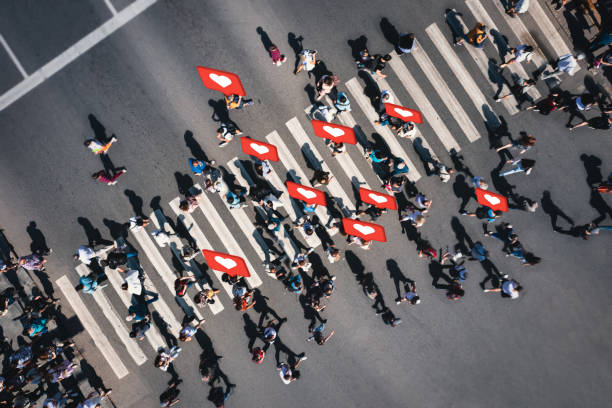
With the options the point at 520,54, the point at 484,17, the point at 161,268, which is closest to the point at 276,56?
the point at 484,17

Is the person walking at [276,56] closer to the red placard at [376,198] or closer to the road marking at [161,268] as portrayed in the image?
the red placard at [376,198]

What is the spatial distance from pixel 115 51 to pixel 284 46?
6.43m

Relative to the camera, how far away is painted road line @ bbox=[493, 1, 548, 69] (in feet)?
34.7

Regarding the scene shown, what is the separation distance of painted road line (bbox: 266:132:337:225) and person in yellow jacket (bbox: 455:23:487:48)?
7453mm

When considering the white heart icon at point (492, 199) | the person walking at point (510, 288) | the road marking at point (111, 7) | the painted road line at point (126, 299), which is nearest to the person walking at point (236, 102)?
the road marking at point (111, 7)

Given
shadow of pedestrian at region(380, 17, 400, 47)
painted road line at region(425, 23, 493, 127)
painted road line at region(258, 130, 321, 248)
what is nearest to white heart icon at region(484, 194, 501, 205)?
painted road line at region(425, 23, 493, 127)

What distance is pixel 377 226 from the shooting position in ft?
33.9

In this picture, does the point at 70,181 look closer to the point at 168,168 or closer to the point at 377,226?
the point at 168,168

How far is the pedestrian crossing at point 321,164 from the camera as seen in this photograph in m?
10.6

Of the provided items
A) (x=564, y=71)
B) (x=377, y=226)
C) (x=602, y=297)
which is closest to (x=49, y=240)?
(x=377, y=226)

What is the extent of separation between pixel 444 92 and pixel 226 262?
10.4 meters

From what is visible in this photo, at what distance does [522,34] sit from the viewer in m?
10.6

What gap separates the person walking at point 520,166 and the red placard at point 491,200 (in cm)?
109

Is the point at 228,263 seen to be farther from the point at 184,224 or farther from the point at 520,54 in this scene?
the point at 520,54
